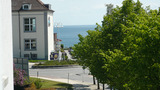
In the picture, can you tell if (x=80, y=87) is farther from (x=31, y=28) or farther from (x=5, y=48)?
(x=5, y=48)

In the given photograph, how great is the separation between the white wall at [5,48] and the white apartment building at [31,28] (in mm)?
44020

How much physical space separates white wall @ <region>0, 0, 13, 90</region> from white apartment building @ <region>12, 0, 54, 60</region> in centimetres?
4402

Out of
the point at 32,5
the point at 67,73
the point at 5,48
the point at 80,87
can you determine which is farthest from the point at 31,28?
the point at 5,48

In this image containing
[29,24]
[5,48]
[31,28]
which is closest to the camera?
[5,48]

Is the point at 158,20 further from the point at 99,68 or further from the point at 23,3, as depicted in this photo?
the point at 23,3

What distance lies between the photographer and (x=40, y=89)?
2212 cm

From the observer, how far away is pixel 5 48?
1.96 metres

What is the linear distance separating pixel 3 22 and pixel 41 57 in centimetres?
4527

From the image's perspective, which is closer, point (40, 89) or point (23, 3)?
point (40, 89)

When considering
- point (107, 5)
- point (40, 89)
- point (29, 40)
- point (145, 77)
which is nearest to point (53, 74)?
point (40, 89)

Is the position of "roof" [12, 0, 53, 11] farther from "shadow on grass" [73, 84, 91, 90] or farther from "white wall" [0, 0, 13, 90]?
"white wall" [0, 0, 13, 90]

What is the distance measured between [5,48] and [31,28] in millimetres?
44754

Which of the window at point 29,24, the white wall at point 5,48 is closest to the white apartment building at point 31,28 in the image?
the window at point 29,24

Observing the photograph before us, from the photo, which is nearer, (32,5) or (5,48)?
(5,48)
